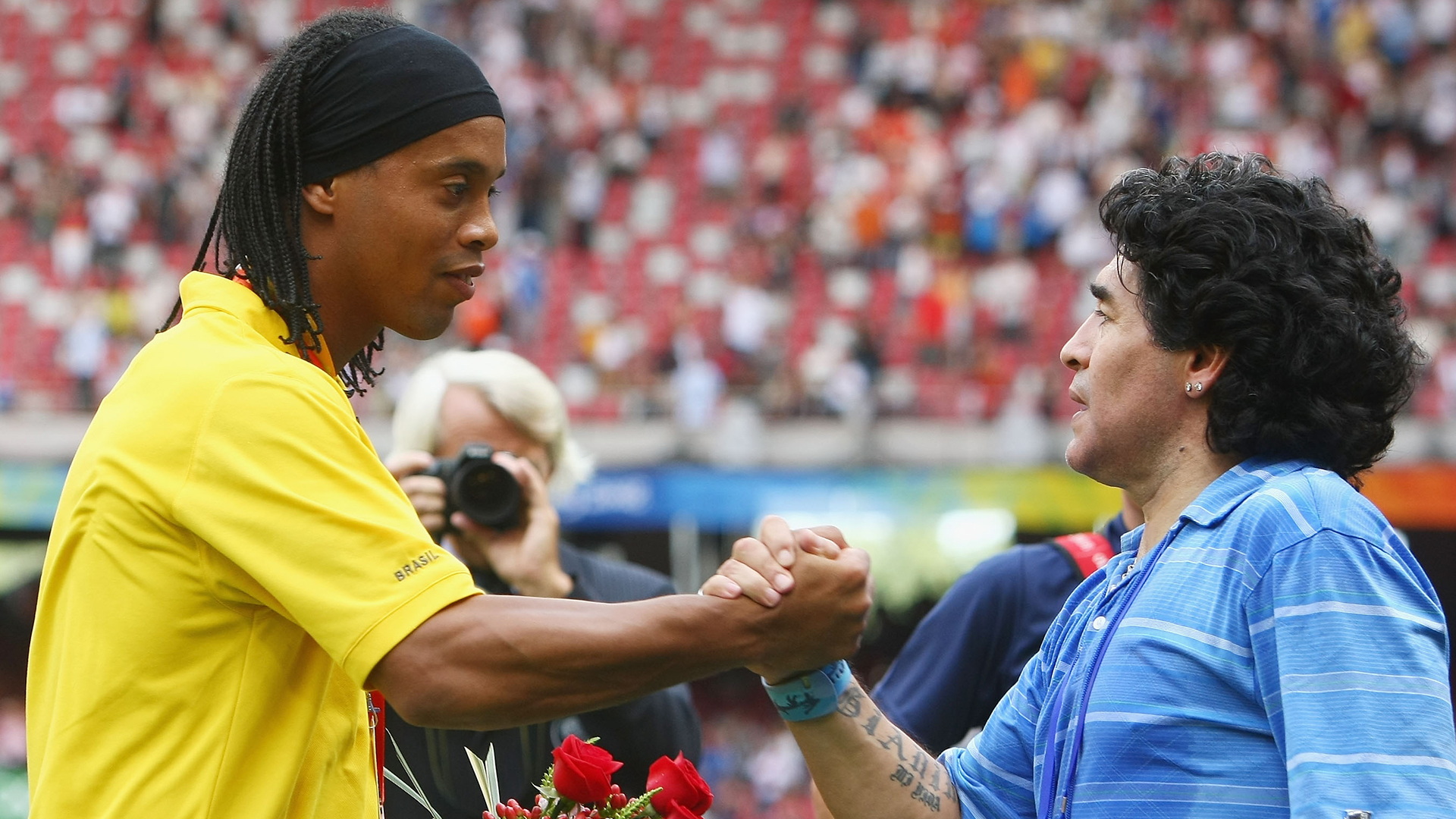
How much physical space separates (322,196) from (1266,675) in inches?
60.1

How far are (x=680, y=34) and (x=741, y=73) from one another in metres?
1.27

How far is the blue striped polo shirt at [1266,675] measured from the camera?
6.44 ft

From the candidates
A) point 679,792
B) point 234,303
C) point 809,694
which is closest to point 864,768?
point 809,694

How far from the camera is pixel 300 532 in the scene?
1.91m

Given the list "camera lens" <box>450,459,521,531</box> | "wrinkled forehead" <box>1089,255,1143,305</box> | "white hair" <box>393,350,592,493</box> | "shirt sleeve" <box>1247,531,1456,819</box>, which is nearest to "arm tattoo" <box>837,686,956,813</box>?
"shirt sleeve" <box>1247,531,1456,819</box>

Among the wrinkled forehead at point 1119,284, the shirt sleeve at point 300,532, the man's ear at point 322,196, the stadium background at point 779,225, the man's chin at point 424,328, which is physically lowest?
the stadium background at point 779,225

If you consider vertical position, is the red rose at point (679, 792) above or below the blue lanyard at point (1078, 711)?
below

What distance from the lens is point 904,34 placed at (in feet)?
66.8

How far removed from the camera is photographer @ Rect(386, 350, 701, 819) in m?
3.27

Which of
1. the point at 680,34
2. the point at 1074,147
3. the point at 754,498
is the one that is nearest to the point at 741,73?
the point at 680,34

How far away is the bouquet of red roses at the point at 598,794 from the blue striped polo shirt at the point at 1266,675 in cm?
57

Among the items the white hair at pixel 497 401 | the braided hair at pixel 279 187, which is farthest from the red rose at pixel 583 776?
the white hair at pixel 497 401

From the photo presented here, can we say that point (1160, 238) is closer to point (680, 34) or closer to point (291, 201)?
point (291, 201)

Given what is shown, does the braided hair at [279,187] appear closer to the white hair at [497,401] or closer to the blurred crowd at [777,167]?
the white hair at [497,401]
